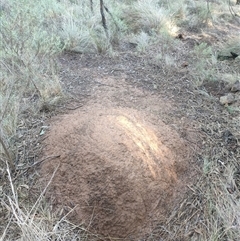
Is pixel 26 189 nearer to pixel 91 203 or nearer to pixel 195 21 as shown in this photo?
pixel 91 203

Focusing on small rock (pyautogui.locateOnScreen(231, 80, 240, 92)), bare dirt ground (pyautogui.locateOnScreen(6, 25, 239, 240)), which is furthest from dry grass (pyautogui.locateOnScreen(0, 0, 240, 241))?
small rock (pyautogui.locateOnScreen(231, 80, 240, 92))

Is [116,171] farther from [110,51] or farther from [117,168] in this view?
[110,51]

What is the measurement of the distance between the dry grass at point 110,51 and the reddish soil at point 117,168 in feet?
0.36

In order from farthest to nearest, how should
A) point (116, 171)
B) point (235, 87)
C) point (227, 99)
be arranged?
point (235, 87) → point (227, 99) → point (116, 171)

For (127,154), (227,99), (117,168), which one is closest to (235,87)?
(227,99)

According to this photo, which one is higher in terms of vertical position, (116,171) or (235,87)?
(235,87)

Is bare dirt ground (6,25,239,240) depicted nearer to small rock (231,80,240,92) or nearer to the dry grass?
the dry grass

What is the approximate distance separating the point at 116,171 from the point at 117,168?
2 centimetres

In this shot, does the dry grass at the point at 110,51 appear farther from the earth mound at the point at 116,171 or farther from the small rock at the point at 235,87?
the small rock at the point at 235,87

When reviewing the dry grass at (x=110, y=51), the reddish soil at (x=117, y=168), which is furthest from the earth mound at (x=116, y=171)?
the dry grass at (x=110, y=51)

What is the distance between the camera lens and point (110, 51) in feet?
13.6

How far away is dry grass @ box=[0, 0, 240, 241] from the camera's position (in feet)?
6.86

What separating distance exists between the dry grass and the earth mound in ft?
0.37

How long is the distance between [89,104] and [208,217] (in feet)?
4.58
